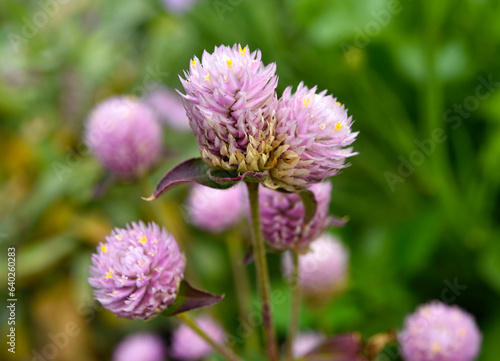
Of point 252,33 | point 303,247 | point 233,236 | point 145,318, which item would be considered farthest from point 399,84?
point 145,318

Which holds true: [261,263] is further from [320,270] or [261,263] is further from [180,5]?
[180,5]

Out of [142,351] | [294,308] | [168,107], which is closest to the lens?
[294,308]

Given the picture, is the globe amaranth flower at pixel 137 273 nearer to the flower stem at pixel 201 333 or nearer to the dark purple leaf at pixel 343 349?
the flower stem at pixel 201 333

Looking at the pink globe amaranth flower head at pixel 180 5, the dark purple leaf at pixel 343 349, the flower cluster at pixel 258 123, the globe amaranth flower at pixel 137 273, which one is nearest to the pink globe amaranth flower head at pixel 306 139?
the flower cluster at pixel 258 123

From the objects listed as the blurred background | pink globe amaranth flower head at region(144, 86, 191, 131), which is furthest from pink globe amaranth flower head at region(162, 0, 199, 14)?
pink globe amaranth flower head at region(144, 86, 191, 131)

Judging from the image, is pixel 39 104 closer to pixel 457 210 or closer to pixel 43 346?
pixel 43 346

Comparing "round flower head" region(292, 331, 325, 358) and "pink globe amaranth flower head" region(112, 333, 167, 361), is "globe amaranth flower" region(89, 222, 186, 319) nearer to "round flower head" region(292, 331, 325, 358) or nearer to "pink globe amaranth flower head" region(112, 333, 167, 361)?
"round flower head" region(292, 331, 325, 358)

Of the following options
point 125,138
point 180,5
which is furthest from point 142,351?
point 180,5
